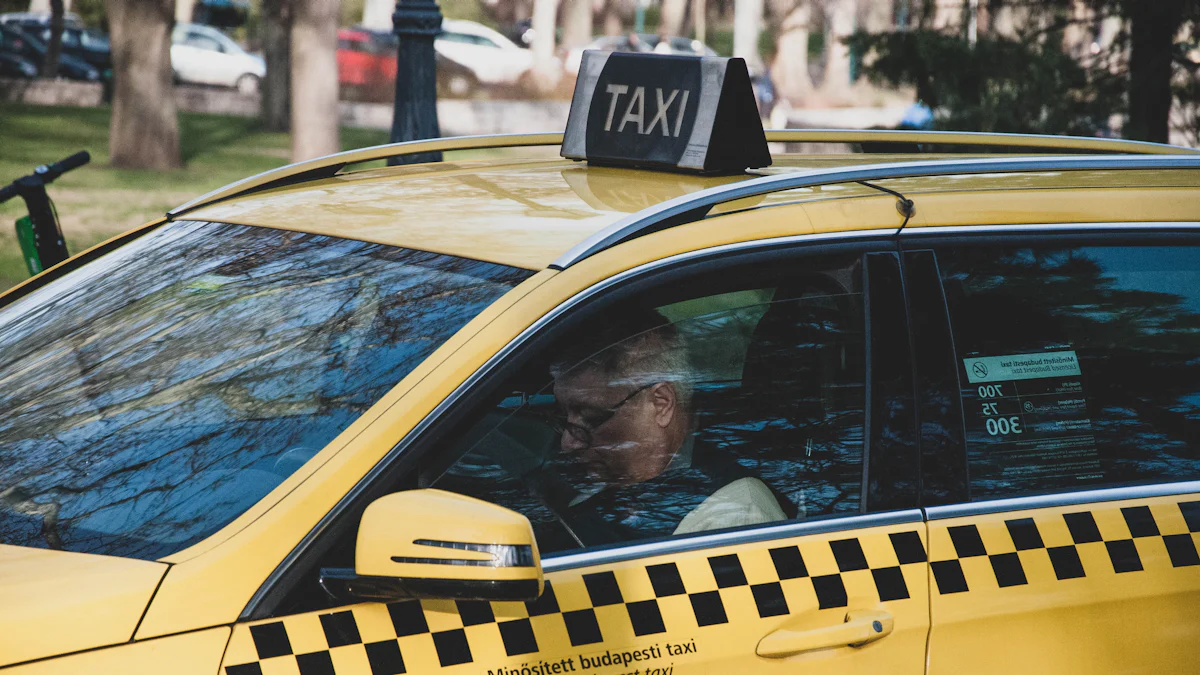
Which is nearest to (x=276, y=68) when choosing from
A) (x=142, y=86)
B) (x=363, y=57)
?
(x=363, y=57)

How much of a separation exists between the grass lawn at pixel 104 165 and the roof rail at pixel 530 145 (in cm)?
688

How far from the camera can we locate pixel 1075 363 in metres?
2.59

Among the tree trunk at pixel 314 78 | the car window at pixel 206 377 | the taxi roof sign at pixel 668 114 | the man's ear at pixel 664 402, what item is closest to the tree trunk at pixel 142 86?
the tree trunk at pixel 314 78

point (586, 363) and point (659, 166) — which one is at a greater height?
point (659, 166)

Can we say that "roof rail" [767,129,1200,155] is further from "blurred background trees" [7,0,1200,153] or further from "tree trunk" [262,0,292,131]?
"tree trunk" [262,0,292,131]

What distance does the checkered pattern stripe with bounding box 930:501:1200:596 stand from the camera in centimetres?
235

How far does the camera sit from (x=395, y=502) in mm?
1931

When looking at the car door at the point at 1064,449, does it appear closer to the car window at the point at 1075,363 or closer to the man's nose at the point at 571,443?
the car window at the point at 1075,363

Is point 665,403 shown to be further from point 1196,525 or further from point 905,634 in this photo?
point 1196,525

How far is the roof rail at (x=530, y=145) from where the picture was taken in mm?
3232

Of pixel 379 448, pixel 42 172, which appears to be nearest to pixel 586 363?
pixel 379 448

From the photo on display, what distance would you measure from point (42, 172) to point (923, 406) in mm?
4349

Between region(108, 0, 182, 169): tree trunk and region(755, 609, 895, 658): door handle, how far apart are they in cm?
1798

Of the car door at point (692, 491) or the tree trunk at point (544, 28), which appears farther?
the tree trunk at point (544, 28)
